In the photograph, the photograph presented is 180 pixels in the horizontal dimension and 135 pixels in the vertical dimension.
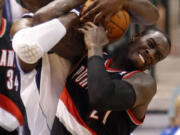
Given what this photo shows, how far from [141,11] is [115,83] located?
16.4 inches

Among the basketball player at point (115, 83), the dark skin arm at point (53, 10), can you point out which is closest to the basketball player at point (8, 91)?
the basketball player at point (115, 83)

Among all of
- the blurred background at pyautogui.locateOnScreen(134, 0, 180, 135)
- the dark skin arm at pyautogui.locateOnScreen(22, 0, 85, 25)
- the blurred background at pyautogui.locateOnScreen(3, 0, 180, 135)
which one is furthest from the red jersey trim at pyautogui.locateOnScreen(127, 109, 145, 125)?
the blurred background at pyautogui.locateOnScreen(134, 0, 180, 135)

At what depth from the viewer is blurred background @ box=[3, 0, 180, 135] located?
4023mm

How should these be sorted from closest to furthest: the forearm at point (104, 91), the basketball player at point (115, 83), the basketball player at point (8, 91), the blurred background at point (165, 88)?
the forearm at point (104, 91) < the basketball player at point (115, 83) < the basketball player at point (8, 91) < the blurred background at point (165, 88)

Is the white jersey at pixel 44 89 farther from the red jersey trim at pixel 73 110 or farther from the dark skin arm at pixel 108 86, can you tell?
the dark skin arm at pixel 108 86

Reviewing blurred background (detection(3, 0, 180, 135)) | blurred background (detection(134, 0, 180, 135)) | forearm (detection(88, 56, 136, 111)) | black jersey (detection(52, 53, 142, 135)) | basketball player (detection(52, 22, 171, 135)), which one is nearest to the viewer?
forearm (detection(88, 56, 136, 111))

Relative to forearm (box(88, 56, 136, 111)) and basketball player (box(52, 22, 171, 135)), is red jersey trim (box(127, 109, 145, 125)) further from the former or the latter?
forearm (box(88, 56, 136, 111))

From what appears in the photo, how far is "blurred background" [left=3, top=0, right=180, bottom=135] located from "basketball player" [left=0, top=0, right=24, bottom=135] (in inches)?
5.8

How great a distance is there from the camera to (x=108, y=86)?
2.39 metres

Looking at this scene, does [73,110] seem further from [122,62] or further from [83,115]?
[122,62]

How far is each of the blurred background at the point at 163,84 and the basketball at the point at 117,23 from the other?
2.10 feet

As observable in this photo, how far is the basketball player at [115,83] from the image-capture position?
8.21 feet

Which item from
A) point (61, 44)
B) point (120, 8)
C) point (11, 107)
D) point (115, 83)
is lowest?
point (11, 107)

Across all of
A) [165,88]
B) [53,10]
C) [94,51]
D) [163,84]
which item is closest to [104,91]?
[94,51]
